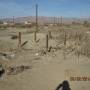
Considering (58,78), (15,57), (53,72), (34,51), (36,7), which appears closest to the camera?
(58,78)

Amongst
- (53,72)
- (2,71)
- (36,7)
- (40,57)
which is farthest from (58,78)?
(36,7)

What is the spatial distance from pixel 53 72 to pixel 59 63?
260 centimetres

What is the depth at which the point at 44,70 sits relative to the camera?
13.6 m

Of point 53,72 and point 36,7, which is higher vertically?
point 36,7

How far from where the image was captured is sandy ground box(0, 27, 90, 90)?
10.8 m

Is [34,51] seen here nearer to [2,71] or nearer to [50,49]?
[50,49]

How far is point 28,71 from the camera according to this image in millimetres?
A: 13336
